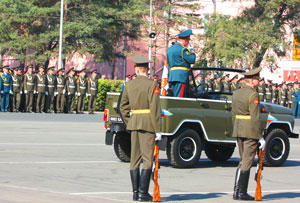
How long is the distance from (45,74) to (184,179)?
1873cm

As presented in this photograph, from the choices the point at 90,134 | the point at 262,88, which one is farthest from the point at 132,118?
the point at 262,88

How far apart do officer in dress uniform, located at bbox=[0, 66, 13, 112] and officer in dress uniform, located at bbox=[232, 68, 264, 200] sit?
19523 millimetres

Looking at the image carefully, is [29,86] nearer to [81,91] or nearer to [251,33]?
[81,91]

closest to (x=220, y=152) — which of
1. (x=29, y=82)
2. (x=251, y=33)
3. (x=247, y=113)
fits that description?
(x=247, y=113)

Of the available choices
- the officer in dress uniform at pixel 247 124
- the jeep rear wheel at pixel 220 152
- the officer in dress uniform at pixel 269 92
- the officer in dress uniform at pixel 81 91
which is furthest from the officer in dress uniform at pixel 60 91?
the officer in dress uniform at pixel 247 124

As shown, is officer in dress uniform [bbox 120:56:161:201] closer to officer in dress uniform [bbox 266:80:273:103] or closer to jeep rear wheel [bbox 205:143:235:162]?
jeep rear wheel [bbox 205:143:235:162]

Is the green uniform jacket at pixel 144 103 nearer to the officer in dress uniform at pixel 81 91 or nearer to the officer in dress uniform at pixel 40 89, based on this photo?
the officer in dress uniform at pixel 40 89

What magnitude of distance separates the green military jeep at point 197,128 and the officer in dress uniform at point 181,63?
0.68 ft

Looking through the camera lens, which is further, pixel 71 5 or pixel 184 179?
pixel 71 5

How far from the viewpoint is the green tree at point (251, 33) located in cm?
5241

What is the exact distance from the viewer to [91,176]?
11.4 metres

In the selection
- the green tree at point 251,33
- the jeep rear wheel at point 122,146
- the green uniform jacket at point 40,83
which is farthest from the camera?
the green tree at point 251,33

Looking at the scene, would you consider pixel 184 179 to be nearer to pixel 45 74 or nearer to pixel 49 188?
pixel 49 188

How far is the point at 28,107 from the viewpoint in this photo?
29.1 meters
